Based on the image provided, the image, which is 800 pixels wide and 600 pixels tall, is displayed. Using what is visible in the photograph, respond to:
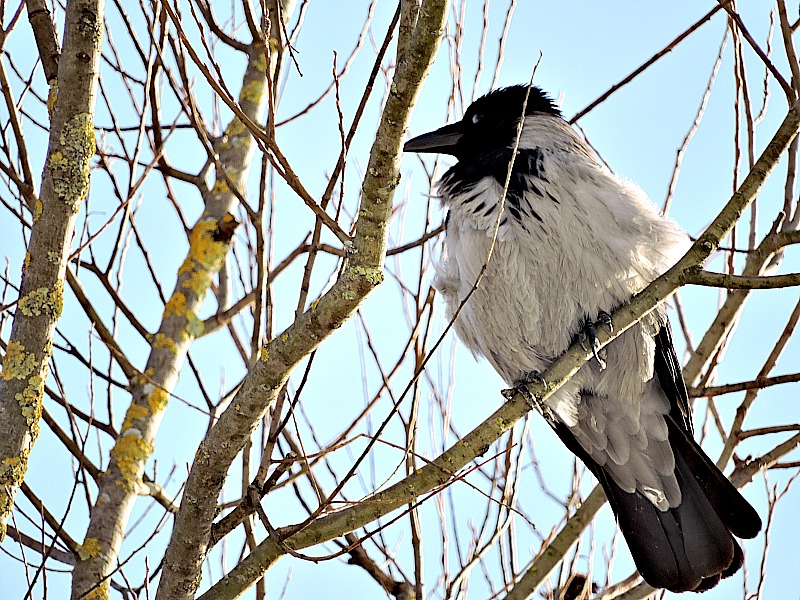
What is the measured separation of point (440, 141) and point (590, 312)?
97cm

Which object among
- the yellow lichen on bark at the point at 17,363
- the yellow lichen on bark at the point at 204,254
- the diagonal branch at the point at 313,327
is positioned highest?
the yellow lichen on bark at the point at 204,254

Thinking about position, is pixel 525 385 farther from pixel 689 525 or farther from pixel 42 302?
pixel 42 302

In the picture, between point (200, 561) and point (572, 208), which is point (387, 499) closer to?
point (200, 561)

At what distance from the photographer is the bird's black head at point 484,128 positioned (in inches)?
132

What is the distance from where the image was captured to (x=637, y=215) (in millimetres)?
2938

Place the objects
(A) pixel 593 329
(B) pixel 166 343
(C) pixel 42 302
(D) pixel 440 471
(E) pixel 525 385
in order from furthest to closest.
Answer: (B) pixel 166 343 < (A) pixel 593 329 < (E) pixel 525 385 < (C) pixel 42 302 < (D) pixel 440 471

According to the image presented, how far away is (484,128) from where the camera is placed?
340 centimetres

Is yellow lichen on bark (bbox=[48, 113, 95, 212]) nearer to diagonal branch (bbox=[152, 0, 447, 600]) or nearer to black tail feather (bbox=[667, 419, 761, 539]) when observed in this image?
diagonal branch (bbox=[152, 0, 447, 600])

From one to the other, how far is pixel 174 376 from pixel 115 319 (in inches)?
13.1

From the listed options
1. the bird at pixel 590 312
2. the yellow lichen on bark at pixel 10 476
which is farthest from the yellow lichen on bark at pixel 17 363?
the bird at pixel 590 312

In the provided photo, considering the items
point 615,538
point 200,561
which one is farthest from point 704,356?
point 200,561

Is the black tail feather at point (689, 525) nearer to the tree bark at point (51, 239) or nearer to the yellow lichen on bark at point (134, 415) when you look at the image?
the yellow lichen on bark at point (134, 415)

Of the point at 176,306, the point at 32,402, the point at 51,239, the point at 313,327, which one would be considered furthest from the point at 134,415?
the point at 313,327

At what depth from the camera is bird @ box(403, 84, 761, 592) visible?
114 inches
